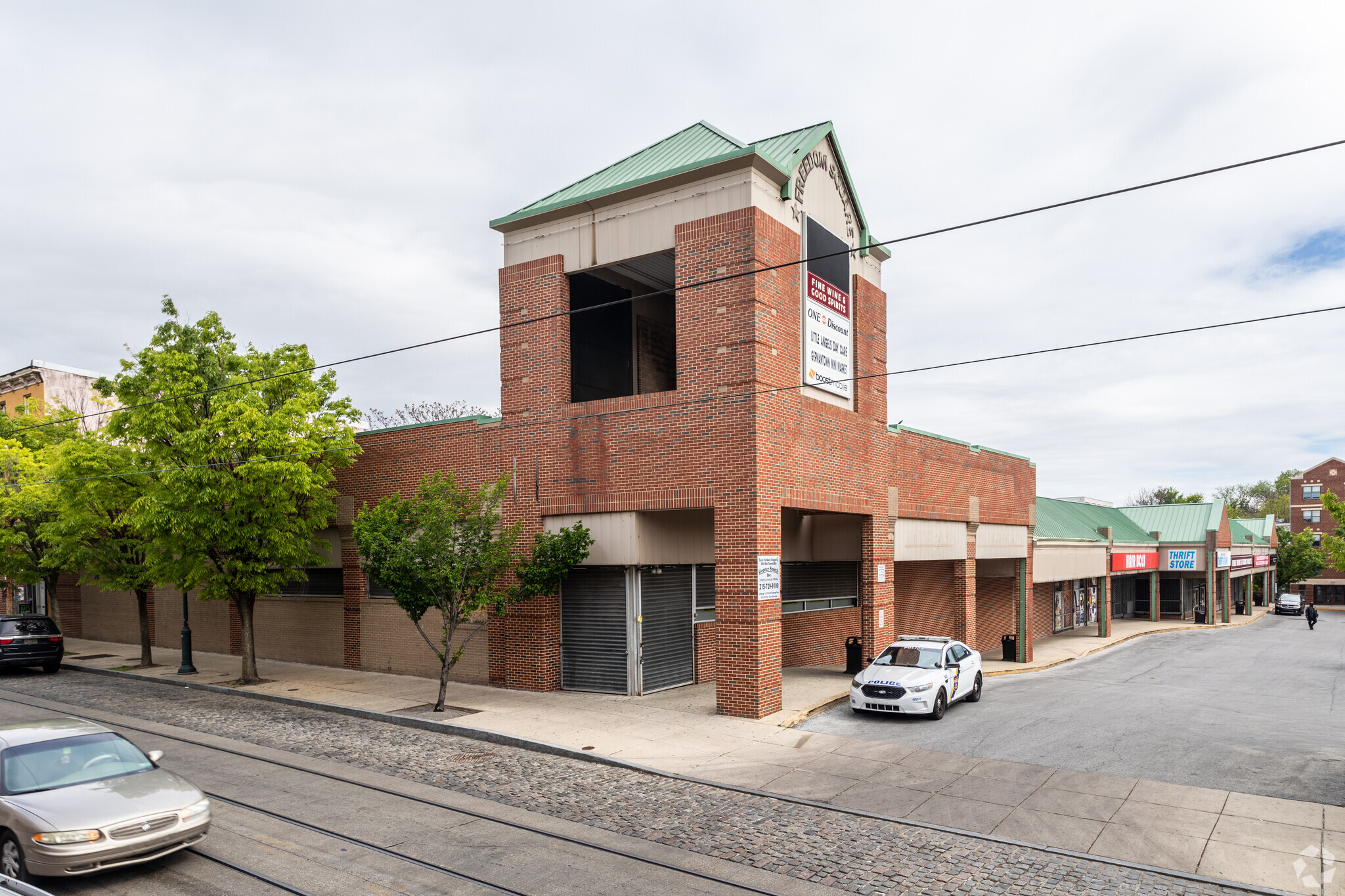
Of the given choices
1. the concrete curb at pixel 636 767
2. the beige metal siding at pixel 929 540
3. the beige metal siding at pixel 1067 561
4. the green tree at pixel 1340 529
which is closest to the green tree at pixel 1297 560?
the beige metal siding at pixel 1067 561

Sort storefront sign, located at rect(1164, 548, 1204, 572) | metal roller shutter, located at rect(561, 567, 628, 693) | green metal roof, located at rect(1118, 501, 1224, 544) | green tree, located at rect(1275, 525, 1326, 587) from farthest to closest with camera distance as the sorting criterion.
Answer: green tree, located at rect(1275, 525, 1326, 587), green metal roof, located at rect(1118, 501, 1224, 544), storefront sign, located at rect(1164, 548, 1204, 572), metal roller shutter, located at rect(561, 567, 628, 693)

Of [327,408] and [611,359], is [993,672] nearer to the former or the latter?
[611,359]

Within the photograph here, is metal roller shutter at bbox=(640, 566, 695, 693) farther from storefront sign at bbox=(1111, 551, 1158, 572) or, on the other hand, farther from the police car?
storefront sign at bbox=(1111, 551, 1158, 572)

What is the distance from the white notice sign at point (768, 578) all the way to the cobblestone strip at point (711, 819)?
16.3ft

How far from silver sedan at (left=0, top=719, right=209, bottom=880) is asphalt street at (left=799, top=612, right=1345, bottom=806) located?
11.1m

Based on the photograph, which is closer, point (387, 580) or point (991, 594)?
point (387, 580)

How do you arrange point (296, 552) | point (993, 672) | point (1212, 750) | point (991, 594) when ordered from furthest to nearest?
point (991, 594) → point (993, 672) → point (296, 552) → point (1212, 750)

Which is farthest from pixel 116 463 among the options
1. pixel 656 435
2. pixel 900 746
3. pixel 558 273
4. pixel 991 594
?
pixel 991 594

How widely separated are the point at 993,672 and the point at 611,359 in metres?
14.8

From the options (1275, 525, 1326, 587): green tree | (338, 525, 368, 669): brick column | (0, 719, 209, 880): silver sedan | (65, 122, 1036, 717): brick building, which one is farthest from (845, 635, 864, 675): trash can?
(1275, 525, 1326, 587): green tree

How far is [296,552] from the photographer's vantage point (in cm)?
2248

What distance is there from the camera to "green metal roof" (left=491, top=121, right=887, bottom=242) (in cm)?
1878

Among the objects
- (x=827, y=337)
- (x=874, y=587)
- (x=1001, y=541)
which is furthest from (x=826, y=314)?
(x=1001, y=541)

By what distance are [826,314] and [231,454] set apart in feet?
49.7
